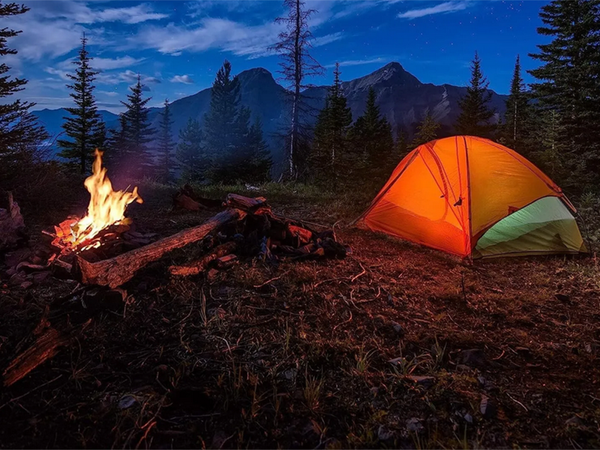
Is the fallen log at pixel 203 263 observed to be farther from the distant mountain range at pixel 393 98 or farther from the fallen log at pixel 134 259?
the distant mountain range at pixel 393 98

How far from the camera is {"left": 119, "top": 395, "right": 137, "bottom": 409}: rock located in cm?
224

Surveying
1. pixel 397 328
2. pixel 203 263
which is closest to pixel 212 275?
pixel 203 263

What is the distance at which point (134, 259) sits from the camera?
13.6ft

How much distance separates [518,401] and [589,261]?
15.6ft

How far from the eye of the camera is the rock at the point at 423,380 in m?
2.56

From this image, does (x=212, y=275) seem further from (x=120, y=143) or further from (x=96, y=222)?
(x=120, y=143)

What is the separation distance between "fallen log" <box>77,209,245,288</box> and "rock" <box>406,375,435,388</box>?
11.0 ft

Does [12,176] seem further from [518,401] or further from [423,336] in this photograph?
[518,401]

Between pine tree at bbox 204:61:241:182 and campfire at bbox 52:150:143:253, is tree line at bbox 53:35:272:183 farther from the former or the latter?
campfire at bbox 52:150:143:253

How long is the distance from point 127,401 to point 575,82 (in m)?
28.6

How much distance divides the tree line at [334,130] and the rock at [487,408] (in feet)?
40.8

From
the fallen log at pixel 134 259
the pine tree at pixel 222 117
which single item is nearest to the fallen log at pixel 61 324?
the fallen log at pixel 134 259

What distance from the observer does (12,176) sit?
356 inches

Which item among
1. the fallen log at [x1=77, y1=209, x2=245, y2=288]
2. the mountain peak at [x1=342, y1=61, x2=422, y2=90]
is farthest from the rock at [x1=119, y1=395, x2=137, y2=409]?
the mountain peak at [x1=342, y1=61, x2=422, y2=90]
